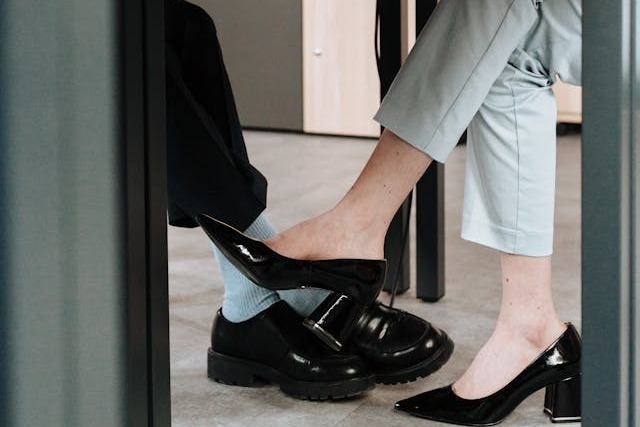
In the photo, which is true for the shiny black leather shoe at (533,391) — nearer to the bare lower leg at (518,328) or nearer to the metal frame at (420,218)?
the bare lower leg at (518,328)

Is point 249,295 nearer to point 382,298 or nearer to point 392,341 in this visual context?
point 392,341

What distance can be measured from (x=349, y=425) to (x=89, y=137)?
546 mm

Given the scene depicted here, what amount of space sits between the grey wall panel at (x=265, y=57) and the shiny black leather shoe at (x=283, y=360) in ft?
9.07

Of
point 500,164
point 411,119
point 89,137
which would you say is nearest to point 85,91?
point 89,137

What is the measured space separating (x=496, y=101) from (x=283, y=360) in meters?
0.35

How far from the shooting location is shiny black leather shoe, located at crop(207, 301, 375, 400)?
1.16 metres

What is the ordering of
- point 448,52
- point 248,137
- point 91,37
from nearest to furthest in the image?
point 91,37 → point 448,52 → point 248,137

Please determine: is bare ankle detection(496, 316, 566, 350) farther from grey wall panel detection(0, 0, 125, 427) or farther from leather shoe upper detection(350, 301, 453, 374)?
grey wall panel detection(0, 0, 125, 427)

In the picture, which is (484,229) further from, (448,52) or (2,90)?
(2,90)

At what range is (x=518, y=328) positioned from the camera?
1092 mm

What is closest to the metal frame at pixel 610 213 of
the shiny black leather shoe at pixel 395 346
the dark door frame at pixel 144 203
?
the dark door frame at pixel 144 203

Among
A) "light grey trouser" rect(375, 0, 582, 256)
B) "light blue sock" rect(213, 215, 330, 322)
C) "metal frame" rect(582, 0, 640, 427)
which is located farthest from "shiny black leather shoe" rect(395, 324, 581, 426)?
"metal frame" rect(582, 0, 640, 427)

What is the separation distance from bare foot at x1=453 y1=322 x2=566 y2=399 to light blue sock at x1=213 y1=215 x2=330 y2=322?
0.23 metres

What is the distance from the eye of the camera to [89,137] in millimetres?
636
